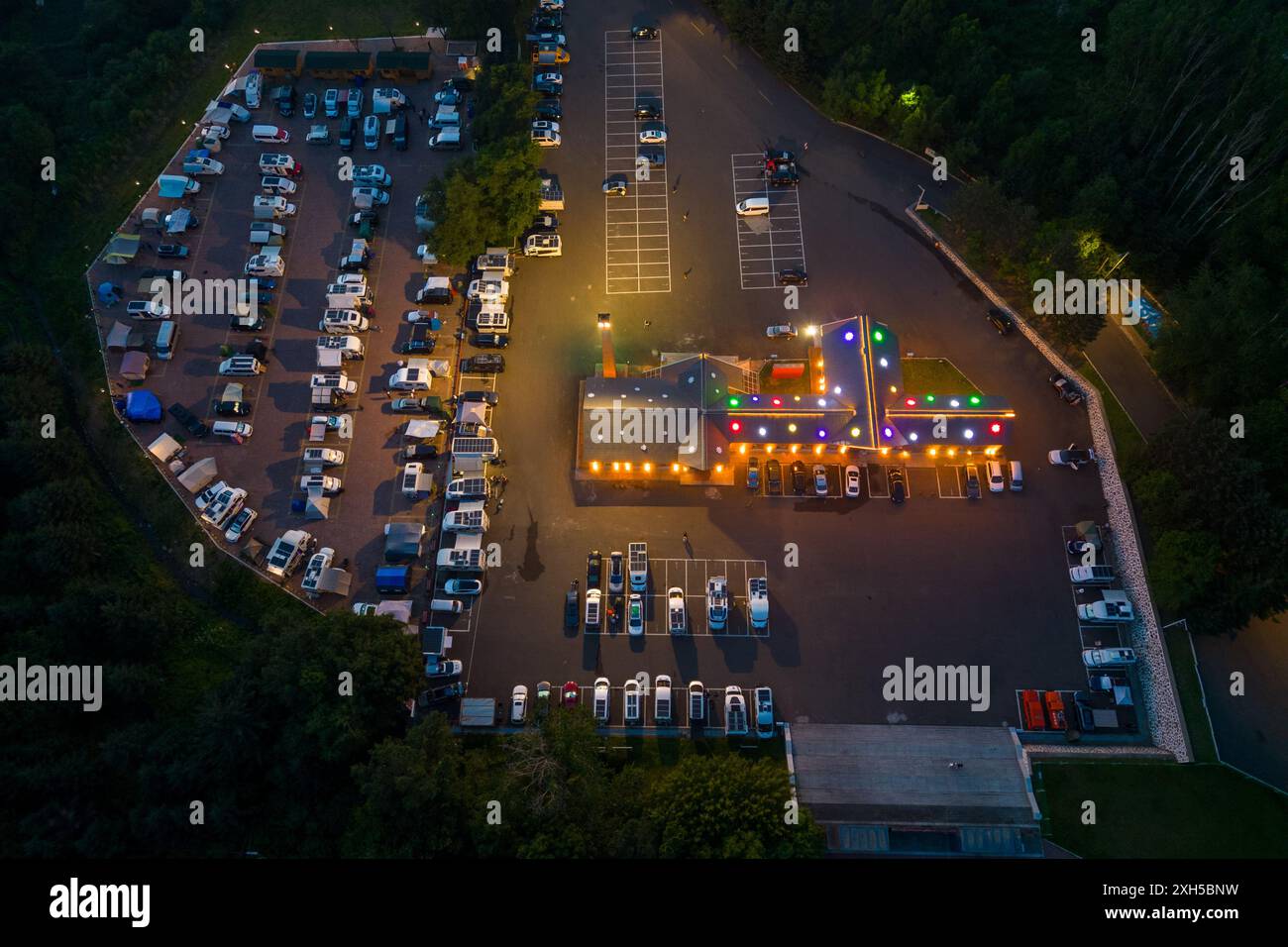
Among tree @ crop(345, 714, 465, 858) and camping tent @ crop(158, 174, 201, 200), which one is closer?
tree @ crop(345, 714, 465, 858)

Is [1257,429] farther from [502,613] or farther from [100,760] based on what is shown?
[100,760]

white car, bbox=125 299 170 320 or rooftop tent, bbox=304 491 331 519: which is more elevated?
white car, bbox=125 299 170 320

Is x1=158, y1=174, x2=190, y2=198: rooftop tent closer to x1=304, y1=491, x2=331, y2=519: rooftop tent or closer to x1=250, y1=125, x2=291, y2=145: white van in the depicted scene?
x1=250, y1=125, x2=291, y2=145: white van

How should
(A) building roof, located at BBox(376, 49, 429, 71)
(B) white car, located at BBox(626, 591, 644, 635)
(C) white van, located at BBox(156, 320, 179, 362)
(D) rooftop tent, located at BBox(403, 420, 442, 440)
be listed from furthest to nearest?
(A) building roof, located at BBox(376, 49, 429, 71) < (C) white van, located at BBox(156, 320, 179, 362) < (D) rooftop tent, located at BBox(403, 420, 442, 440) < (B) white car, located at BBox(626, 591, 644, 635)

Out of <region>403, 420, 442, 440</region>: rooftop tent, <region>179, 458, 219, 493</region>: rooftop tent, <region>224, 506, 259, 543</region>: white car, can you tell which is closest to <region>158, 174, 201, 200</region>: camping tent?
<region>179, 458, 219, 493</region>: rooftop tent

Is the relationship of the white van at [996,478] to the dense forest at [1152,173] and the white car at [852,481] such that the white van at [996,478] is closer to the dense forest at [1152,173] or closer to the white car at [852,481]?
the dense forest at [1152,173]

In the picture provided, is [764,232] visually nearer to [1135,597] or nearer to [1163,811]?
[1135,597]
